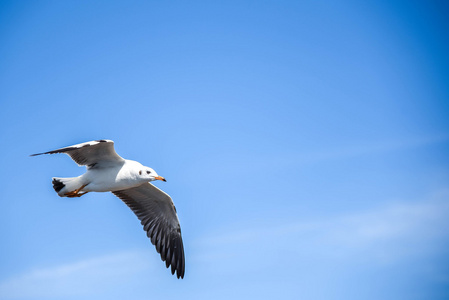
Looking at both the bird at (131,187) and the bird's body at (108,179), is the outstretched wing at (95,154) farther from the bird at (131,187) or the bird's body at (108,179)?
the bird's body at (108,179)

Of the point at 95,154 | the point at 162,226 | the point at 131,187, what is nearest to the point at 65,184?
the point at 95,154

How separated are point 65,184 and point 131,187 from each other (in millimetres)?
1521

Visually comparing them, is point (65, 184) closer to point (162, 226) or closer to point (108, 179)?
point (108, 179)

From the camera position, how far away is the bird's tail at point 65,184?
1068 cm

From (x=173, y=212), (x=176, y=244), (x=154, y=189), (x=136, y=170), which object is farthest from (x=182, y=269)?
(x=136, y=170)

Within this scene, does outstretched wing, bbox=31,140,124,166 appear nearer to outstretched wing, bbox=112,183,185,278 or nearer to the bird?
the bird

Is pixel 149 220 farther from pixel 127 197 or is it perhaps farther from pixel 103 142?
pixel 103 142

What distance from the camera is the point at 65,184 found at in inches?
422

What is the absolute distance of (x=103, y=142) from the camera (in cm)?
993

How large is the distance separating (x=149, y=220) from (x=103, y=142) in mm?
3392

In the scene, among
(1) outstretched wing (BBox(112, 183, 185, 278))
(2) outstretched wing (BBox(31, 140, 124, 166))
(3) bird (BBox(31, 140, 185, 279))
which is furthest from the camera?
(1) outstretched wing (BBox(112, 183, 185, 278))

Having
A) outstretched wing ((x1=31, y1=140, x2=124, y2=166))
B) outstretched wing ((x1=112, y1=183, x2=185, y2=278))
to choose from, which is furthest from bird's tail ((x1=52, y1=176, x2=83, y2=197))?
outstretched wing ((x1=112, y1=183, x2=185, y2=278))

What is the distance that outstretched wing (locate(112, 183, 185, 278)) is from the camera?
12.5m

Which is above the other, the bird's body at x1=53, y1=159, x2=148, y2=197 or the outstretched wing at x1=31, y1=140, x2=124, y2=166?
the outstretched wing at x1=31, y1=140, x2=124, y2=166
